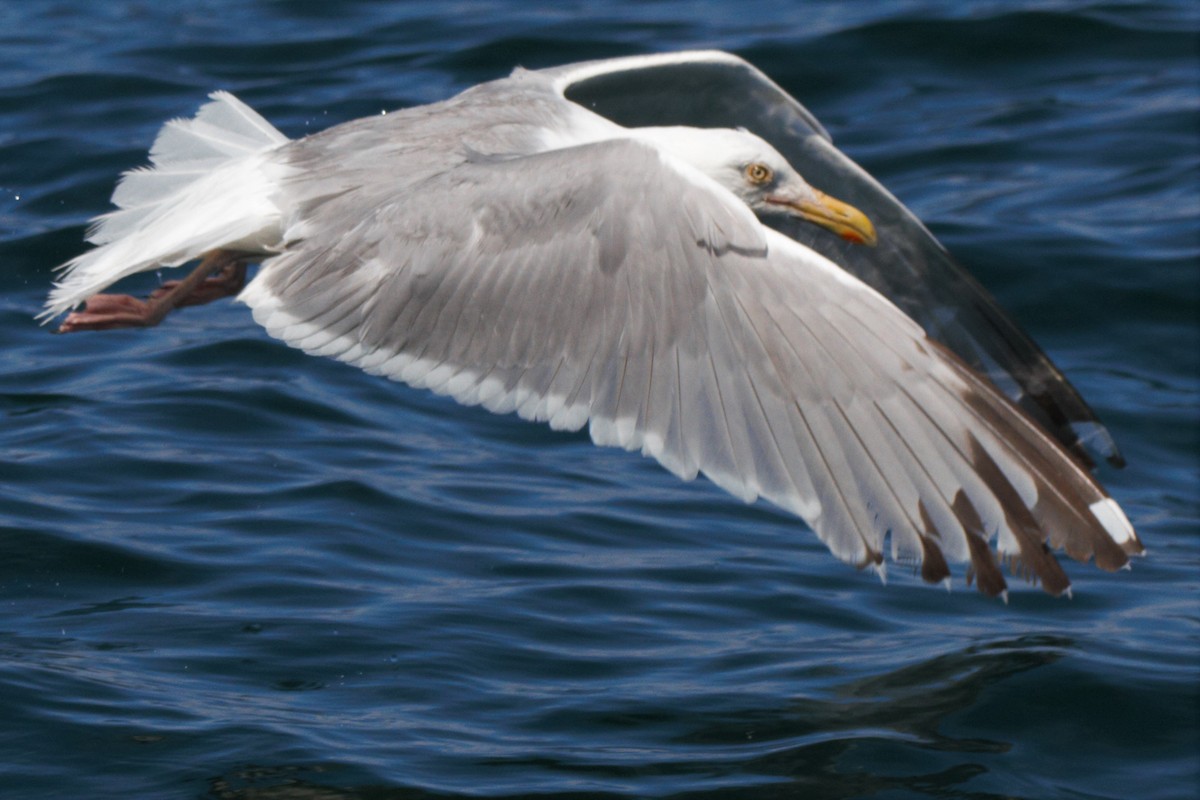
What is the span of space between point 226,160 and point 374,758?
6.73 feet

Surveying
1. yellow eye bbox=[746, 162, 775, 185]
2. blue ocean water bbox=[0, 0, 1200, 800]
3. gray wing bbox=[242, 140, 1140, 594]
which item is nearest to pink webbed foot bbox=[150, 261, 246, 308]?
gray wing bbox=[242, 140, 1140, 594]

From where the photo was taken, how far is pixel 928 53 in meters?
10.6

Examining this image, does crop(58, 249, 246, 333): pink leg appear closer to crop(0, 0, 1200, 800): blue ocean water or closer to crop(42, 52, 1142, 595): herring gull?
crop(42, 52, 1142, 595): herring gull

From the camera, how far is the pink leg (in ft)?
17.8

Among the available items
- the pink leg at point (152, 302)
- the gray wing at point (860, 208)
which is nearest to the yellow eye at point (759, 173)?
the gray wing at point (860, 208)

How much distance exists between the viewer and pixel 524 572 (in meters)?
5.91

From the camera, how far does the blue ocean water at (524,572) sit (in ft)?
15.5

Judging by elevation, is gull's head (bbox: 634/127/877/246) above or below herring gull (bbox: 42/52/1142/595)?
above

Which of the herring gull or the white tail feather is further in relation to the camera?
the white tail feather

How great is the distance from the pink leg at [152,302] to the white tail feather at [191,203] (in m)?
0.10

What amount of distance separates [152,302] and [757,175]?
70.4 inches

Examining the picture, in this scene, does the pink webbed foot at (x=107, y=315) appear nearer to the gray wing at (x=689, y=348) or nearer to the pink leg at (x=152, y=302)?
the pink leg at (x=152, y=302)

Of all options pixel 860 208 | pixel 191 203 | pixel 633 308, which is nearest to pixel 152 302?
pixel 191 203

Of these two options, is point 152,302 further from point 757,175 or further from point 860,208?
point 860,208
